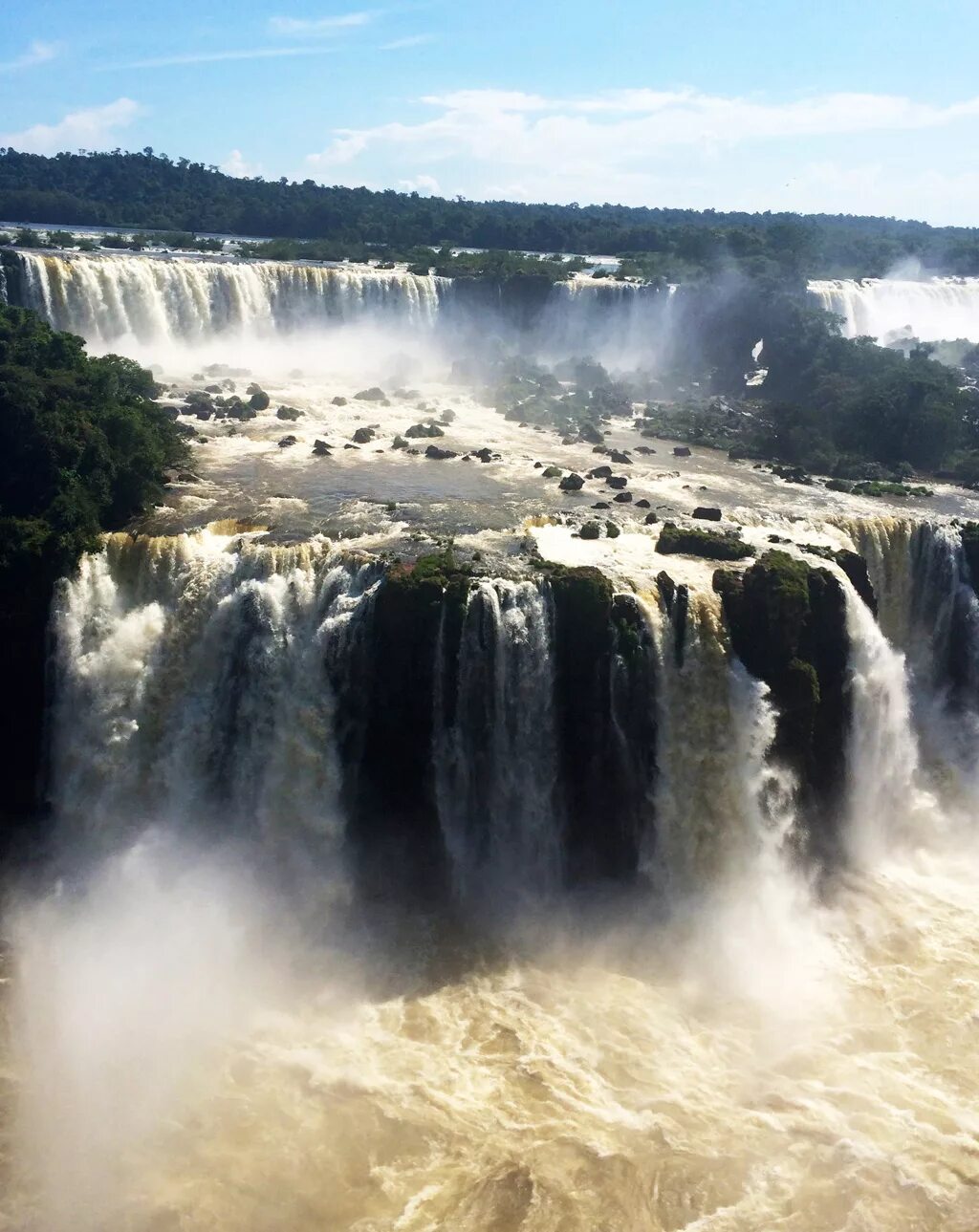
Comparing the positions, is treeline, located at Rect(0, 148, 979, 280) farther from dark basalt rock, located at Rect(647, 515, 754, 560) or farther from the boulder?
dark basalt rock, located at Rect(647, 515, 754, 560)

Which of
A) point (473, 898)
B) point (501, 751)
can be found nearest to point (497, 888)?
point (473, 898)

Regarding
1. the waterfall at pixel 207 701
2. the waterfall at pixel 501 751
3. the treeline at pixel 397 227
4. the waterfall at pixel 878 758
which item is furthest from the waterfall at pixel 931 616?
the treeline at pixel 397 227

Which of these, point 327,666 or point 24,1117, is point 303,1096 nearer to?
point 24,1117

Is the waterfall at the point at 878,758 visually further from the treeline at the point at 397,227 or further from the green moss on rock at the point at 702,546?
the treeline at the point at 397,227

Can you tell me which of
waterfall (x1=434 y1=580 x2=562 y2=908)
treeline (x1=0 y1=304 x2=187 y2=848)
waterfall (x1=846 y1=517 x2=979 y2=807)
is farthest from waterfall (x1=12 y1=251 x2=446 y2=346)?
waterfall (x1=846 y1=517 x2=979 y2=807)

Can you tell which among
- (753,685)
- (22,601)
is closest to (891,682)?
(753,685)

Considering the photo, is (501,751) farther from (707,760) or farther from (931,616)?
(931,616)
